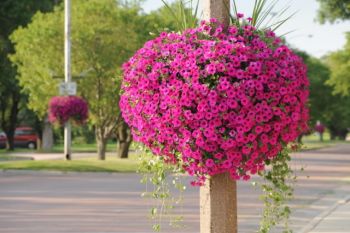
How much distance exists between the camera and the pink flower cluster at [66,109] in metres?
31.7

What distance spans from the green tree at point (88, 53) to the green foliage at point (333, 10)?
31.1 feet

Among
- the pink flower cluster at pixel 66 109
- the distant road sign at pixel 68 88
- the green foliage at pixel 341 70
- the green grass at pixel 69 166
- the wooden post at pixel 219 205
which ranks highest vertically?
the green foliage at pixel 341 70

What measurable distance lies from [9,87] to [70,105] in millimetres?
23518

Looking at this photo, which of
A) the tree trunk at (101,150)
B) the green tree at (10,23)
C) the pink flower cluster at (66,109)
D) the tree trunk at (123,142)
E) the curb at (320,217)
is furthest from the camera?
the green tree at (10,23)

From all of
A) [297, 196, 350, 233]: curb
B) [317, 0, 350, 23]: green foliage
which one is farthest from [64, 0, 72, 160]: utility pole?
[297, 196, 350, 233]: curb

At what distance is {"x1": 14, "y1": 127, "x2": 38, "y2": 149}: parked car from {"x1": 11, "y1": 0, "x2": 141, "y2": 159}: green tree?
29.2 metres

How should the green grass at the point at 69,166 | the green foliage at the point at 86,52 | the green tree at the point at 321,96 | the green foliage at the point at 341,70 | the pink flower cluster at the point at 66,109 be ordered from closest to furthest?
the green grass at the point at 69,166, the pink flower cluster at the point at 66,109, the green foliage at the point at 86,52, the green foliage at the point at 341,70, the green tree at the point at 321,96

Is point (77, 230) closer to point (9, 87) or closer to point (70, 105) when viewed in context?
point (70, 105)

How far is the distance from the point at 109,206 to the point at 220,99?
10465 mm

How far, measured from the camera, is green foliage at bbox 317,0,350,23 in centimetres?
3747

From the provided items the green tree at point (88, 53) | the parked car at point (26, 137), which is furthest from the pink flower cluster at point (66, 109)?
Answer: the parked car at point (26, 137)

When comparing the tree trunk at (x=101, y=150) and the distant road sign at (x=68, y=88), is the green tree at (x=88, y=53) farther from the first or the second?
the distant road sign at (x=68, y=88)

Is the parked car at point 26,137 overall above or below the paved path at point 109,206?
above

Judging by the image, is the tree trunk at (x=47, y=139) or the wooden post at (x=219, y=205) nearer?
the wooden post at (x=219, y=205)
